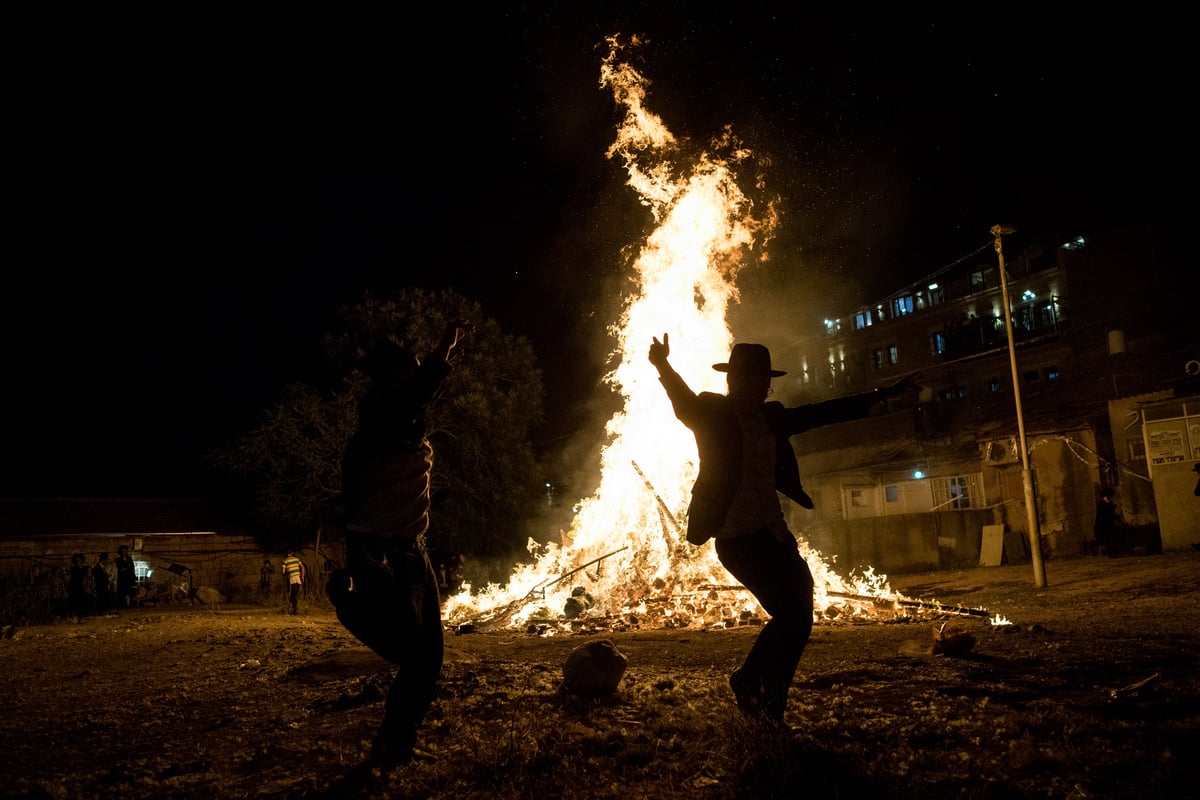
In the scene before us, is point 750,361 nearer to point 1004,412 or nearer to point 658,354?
point 658,354

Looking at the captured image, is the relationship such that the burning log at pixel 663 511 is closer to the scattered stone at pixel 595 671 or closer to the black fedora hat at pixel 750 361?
the scattered stone at pixel 595 671

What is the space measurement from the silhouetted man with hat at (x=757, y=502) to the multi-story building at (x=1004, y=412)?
13.7m

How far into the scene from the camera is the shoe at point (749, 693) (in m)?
3.70

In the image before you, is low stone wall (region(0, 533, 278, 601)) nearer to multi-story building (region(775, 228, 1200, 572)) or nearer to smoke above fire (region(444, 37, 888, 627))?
smoke above fire (region(444, 37, 888, 627))

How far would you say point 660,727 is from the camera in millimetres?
4227

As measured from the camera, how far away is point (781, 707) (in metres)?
3.72

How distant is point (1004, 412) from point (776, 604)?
80.7ft

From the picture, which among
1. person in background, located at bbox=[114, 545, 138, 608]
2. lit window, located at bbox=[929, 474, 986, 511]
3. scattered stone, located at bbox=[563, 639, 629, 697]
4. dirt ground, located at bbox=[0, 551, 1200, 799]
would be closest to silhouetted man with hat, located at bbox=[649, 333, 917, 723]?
dirt ground, located at bbox=[0, 551, 1200, 799]

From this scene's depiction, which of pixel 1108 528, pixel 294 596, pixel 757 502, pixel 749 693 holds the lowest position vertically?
pixel 1108 528

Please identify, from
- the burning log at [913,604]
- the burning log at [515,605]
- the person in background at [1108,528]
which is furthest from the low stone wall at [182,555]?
the person in background at [1108,528]

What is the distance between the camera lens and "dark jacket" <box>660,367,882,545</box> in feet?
12.5

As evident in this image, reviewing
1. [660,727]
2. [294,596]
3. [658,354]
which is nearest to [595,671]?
[660,727]

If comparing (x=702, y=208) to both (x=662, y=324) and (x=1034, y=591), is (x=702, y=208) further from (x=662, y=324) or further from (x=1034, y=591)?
(x=1034, y=591)

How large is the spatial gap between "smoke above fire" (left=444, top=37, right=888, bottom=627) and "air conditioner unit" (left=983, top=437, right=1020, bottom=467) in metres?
10.9
